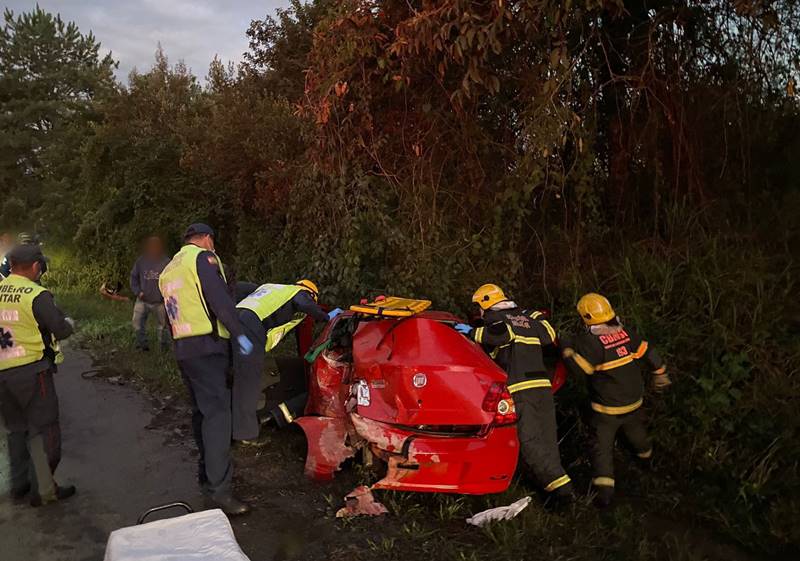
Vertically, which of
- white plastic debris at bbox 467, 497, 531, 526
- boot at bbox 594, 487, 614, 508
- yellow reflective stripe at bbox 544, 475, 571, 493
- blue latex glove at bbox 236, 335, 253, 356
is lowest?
boot at bbox 594, 487, 614, 508

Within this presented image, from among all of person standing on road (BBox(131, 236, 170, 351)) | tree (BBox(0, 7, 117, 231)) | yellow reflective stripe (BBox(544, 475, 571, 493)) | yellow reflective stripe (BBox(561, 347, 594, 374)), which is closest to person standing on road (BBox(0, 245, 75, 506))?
yellow reflective stripe (BBox(544, 475, 571, 493))

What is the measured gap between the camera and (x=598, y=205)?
21.0ft

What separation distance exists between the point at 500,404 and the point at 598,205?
3.47 metres

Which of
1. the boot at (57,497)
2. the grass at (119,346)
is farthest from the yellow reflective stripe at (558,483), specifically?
the grass at (119,346)

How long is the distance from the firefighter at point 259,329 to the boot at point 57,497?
116 centimetres

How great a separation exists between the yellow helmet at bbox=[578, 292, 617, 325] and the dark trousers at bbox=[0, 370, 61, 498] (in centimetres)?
384

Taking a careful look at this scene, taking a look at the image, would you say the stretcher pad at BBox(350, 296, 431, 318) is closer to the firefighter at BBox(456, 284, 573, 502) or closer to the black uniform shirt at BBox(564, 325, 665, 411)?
the firefighter at BBox(456, 284, 573, 502)

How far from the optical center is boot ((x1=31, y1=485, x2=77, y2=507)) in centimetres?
388

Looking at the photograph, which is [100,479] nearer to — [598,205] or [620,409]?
[620,409]

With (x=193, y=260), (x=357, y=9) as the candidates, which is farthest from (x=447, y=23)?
(x=193, y=260)

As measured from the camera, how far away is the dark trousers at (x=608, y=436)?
4.34m

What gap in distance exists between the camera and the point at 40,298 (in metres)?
3.96

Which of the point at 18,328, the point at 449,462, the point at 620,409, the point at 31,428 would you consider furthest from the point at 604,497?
the point at 18,328

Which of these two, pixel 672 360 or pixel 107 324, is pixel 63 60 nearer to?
pixel 107 324
